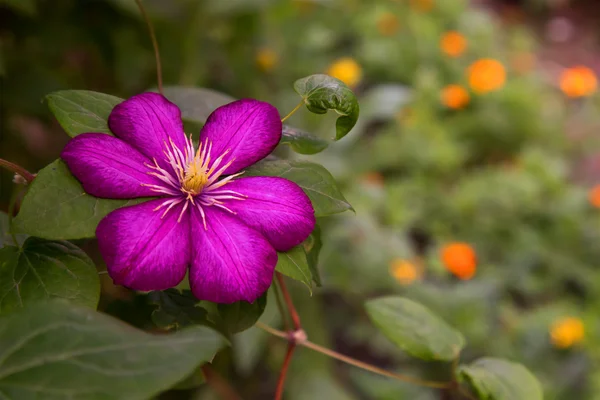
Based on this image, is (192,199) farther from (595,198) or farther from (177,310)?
(595,198)

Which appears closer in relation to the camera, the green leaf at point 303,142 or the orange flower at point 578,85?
the green leaf at point 303,142

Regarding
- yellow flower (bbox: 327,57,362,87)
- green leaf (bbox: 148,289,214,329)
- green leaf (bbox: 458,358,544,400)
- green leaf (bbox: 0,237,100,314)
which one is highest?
→ green leaf (bbox: 0,237,100,314)

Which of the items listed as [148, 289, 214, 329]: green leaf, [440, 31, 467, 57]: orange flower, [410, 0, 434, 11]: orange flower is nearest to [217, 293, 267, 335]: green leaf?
[148, 289, 214, 329]: green leaf

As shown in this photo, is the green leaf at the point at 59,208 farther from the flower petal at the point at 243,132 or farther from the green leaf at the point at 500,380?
the green leaf at the point at 500,380

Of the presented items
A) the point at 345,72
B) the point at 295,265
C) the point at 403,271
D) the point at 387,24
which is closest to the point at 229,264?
the point at 295,265

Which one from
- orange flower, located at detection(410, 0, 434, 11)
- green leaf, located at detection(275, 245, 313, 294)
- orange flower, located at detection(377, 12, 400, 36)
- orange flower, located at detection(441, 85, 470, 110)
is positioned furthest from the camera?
orange flower, located at detection(410, 0, 434, 11)

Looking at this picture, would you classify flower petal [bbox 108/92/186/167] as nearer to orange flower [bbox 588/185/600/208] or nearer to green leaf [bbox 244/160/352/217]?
green leaf [bbox 244/160/352/217]

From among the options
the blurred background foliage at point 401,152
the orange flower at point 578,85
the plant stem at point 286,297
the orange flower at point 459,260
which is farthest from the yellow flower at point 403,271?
the orange flower at point 578,85
